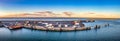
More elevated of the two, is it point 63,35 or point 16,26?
point 16,26

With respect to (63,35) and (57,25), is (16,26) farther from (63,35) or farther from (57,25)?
(63,35)

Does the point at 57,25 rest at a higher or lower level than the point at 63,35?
higher

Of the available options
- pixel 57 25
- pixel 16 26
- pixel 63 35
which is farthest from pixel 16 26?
pixel 63 35

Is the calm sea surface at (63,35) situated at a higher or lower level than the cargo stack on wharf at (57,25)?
lower

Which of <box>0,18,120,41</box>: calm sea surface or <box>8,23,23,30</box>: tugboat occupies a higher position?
<box>8,23,23,30</box>: tugboat

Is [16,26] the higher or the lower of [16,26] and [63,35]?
the higher

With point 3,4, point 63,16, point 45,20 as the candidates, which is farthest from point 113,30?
point 3,4

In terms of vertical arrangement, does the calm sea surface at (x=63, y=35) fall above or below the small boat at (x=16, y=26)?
below

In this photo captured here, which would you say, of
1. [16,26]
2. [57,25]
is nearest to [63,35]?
[57,25]

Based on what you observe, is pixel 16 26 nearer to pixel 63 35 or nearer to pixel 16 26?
pixel 16 26
